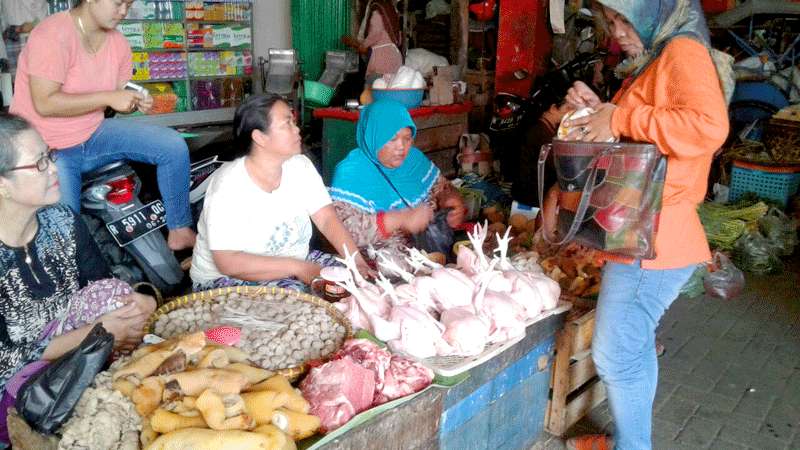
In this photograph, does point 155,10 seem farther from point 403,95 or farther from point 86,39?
point 86,39

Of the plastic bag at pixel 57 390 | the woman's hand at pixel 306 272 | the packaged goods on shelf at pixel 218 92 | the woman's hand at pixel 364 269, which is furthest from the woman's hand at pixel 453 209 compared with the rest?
the packaged goods on shelf at pixel 218 92

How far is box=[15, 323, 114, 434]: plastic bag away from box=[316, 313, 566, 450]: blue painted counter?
0.58 metres

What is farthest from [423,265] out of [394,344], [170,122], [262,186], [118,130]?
[170,122]

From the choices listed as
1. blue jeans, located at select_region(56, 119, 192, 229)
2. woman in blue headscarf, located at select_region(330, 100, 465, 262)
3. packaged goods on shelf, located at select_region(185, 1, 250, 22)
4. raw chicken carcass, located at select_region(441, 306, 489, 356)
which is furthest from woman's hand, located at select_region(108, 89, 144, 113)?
packaged goods on shelf, located at select_region(185, 1, 250, 22)

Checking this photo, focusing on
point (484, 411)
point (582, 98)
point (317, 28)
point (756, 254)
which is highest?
point (317, 28)

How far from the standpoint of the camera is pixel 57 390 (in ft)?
4.74

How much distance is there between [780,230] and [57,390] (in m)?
5.53

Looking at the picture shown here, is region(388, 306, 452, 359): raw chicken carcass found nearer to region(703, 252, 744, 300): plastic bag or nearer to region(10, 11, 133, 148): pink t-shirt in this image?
region(10, 11, 133, 148): pink t-shirt

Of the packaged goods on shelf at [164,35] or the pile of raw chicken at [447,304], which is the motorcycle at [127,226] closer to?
the pile of raw chicken at [447,304]

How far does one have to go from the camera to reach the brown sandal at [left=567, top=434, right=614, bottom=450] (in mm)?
2623

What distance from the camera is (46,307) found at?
2104mm

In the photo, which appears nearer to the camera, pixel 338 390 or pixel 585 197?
pixel 338 390

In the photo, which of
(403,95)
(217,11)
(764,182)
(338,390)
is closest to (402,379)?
(338,390)

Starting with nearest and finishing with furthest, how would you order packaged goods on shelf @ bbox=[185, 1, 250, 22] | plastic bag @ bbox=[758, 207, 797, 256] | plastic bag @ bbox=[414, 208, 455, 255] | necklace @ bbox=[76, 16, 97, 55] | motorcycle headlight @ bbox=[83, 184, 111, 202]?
necklace @ bbox=[76, 16, 97, 55]
motorcycle headlight @ bbox=[83, 184, 111, 202]
plastic bag @ bbox=[414, 208, 455, 255]
plastic bag @ bbox=[758, 207, 797, 256]
packaged goods on shelf @ bbox=[185, 1, 250, 22]
